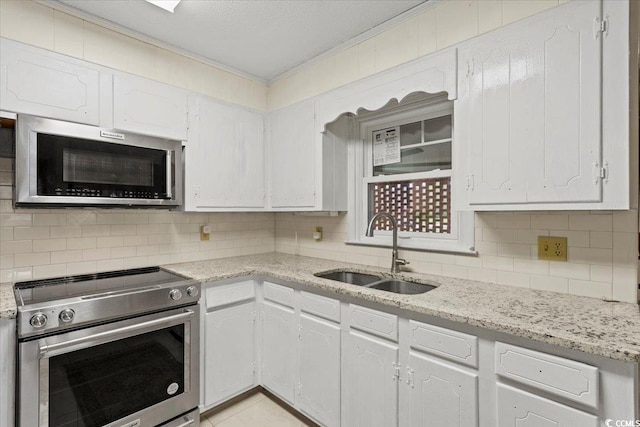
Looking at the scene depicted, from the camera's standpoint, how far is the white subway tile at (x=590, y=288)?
4.85 ft

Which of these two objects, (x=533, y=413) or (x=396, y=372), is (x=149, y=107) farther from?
(x=533, y=413)

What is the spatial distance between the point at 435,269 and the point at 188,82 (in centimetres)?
222

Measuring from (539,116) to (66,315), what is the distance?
2.29m

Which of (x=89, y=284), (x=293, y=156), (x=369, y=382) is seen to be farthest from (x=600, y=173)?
(x=89, y=284)

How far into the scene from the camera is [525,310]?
1.33m

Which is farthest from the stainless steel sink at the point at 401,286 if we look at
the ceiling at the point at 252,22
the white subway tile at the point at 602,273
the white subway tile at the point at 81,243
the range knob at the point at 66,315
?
the white subway tile at the point at 81,243

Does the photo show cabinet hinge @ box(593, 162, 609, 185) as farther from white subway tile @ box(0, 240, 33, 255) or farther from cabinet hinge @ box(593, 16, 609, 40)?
white subway tile @ box(0, 240, 33, 255)

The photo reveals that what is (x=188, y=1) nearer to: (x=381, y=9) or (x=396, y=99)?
(x=381, y=9)

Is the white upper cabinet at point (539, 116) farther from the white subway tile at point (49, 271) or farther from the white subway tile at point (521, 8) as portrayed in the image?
the white subway tile at point (49, 271)

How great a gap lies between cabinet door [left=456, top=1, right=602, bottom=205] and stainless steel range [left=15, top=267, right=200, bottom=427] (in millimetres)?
1761

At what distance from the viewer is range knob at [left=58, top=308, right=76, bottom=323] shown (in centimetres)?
149

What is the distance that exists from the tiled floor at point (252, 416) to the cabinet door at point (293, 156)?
4.73 ft

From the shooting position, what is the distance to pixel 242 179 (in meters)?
2.68

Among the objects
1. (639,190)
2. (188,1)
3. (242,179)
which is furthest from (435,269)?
(188,1)
